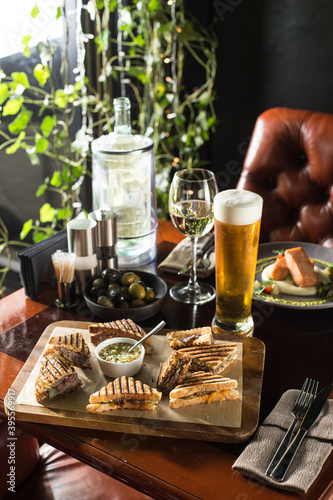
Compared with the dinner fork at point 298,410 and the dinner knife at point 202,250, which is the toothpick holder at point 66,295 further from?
the dinner fork at point 298,410

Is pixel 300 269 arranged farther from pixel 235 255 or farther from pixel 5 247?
pixel 5 247

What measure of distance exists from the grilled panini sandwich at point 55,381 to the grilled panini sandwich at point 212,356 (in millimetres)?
236

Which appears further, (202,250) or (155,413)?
(202,250)

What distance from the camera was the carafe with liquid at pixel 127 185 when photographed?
1.64m

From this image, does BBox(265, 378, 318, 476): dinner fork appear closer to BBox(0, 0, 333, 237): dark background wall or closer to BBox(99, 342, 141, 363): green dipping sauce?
BBox(99, 342, 141, 363): green dipping sauce

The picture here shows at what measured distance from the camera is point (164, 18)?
3.06m

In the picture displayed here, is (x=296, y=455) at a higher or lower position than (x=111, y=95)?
lower

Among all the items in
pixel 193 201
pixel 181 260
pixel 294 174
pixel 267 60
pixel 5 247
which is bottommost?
pixel 5 247

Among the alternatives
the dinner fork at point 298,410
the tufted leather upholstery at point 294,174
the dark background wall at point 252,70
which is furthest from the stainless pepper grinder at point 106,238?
the dark background wall at point 252,70

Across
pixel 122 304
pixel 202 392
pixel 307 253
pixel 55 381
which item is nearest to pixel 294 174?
Answer: pixel 307 253

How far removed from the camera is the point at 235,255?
49.9 inches

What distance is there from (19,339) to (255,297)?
1.89 ft

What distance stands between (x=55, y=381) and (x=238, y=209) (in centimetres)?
51

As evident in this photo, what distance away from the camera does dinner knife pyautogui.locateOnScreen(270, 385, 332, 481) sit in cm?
92
